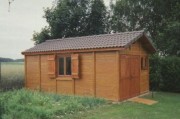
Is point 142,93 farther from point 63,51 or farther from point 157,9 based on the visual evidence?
point 157,9

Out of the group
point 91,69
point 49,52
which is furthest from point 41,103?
point 49,52

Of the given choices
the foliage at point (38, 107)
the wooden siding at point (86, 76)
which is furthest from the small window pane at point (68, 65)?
the foliage at point (38, 107)

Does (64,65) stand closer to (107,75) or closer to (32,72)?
(32,72)

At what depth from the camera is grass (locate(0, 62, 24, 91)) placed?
67.6ft

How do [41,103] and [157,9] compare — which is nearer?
[41,103]

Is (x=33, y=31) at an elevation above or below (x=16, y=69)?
above

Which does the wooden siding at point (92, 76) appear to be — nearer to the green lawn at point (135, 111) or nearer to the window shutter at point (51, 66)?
the window shutter at point (51, 66)

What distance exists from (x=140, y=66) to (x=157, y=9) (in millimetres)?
13232

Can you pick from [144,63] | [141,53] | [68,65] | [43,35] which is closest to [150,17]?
[43,35]

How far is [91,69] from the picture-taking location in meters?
17.0

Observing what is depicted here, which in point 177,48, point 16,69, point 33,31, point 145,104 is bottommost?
point 145,104

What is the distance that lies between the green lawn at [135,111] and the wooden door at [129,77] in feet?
3.45

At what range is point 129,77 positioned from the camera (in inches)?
672

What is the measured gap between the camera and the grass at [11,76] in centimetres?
2061
